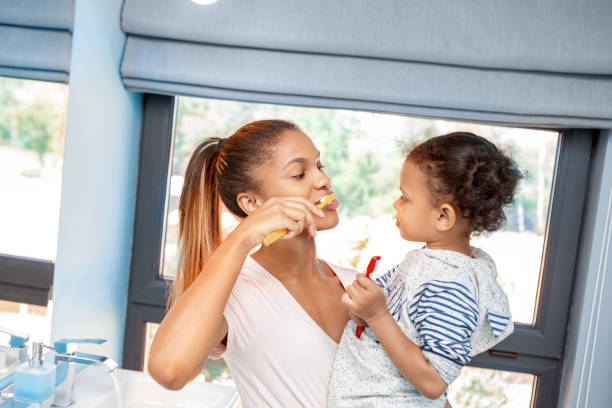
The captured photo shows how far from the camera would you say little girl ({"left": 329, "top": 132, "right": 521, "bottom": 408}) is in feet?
3.91

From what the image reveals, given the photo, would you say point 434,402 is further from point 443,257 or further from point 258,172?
point 258,172

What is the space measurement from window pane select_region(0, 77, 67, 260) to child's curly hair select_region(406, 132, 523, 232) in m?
0.91

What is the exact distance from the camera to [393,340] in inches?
46.8

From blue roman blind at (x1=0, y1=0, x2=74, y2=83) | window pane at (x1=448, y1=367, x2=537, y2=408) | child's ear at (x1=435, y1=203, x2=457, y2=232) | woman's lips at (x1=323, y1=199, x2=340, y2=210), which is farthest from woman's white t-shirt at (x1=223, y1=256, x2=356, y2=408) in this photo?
window pane at (x1=448, y1=367, x2=537, y2=408)

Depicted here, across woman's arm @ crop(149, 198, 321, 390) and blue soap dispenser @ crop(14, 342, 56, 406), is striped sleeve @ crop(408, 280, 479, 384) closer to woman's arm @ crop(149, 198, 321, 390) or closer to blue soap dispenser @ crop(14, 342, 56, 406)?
woman's arm @ crop(149, 198, 321, 390)

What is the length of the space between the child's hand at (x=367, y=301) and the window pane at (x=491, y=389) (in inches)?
50.3

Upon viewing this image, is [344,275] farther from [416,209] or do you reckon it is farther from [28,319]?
[28,319]

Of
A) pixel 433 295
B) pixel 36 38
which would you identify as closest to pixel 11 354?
pixel 36 38

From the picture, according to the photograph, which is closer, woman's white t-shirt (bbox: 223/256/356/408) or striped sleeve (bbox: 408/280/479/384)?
striped sleeve (bbox: 408/280/479/384)

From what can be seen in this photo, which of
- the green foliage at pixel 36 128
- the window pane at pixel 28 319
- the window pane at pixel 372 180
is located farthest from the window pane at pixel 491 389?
the green foliage at pixel 36 128

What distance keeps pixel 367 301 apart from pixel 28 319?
2.79 feet

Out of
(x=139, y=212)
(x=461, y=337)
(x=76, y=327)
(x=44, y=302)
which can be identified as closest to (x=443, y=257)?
(x=461, y=337)

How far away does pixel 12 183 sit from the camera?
1.30 metres

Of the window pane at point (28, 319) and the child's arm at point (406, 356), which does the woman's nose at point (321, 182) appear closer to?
the child's arm at point (406, 356)
